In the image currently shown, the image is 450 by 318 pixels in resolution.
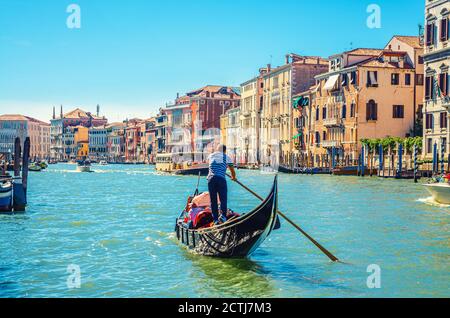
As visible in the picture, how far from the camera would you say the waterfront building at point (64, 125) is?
113 meters

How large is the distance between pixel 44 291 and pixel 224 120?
57.6 m

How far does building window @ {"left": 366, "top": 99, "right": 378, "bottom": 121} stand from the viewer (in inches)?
1401

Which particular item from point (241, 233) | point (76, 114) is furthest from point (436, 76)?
point (76, 114)

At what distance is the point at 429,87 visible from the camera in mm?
28031

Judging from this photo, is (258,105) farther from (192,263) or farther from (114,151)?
(114,151)

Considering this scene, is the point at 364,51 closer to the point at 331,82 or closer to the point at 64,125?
the point at 331,82

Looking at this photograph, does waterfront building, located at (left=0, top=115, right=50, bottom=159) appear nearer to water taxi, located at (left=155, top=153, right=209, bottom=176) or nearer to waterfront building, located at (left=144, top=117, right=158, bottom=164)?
waterfront building, located at (left=144, top=117, right=158, bottom=164)

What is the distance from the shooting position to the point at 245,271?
7.67 meters

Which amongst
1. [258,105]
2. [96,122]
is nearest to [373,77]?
[258,105]

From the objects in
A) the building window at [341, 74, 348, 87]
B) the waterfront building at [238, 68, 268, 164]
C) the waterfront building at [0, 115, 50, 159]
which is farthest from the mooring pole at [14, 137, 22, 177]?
the waterfront building at [0, 115, 50, 159]

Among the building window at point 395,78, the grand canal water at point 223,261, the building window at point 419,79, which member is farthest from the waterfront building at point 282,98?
the grand canal water at point 223,261

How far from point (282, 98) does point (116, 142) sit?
59.1 m

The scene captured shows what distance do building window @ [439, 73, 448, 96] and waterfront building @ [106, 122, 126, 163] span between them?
78150mm
